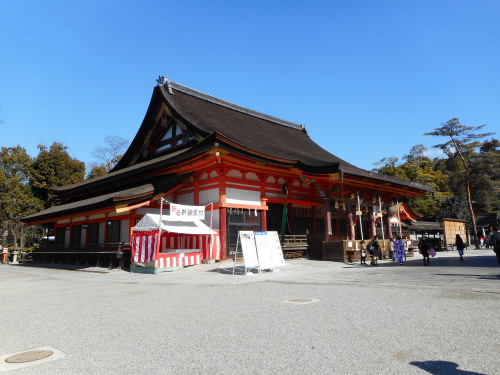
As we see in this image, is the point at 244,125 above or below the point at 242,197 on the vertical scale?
above

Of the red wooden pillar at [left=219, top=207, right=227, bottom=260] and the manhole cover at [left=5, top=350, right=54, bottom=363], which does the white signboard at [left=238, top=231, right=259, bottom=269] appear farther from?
the manhole cover at [left=5, top=350, right=54, bottom=363]

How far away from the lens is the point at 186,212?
45.9ft

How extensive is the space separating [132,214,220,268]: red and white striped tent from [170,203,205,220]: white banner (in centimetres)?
15

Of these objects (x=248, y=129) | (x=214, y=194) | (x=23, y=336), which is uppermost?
(x=248, y=129)

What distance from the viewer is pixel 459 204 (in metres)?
46.1

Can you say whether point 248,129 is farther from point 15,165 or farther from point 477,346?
point 15,165

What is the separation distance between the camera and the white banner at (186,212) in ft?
44.3

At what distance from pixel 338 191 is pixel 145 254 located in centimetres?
960

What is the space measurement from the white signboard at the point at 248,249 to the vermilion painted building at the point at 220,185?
11.8 feet

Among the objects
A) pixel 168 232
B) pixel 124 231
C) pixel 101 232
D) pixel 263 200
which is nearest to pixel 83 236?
pixel 101 232

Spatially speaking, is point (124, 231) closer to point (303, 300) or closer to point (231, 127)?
point (231, 127)

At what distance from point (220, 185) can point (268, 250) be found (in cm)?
467

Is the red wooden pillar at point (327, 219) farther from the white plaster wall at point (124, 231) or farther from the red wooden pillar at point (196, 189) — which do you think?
the white plaster wall at point (124, 231)

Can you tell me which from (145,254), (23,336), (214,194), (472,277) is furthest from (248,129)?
(23,336)
